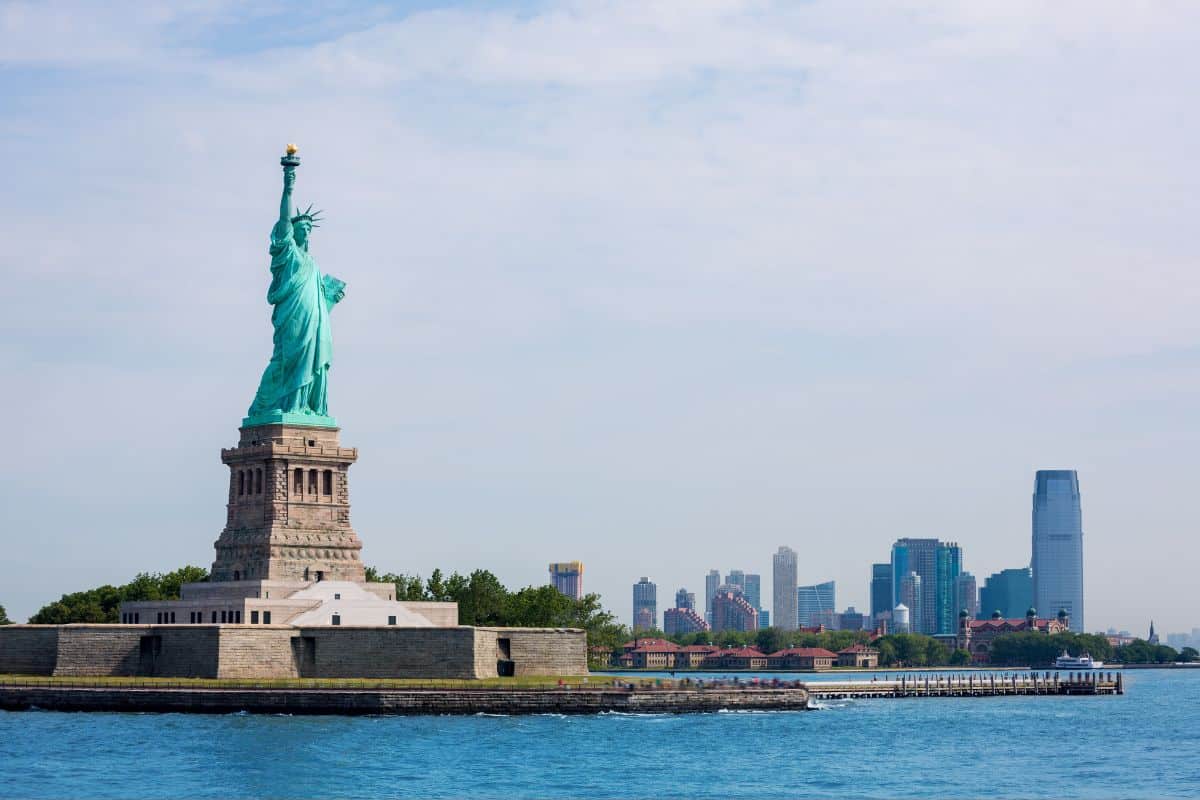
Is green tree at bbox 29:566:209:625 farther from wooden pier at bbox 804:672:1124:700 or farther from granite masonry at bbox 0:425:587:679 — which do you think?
wooden pier at bbox 804:672:1124:700

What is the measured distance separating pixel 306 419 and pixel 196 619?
39.7 ft

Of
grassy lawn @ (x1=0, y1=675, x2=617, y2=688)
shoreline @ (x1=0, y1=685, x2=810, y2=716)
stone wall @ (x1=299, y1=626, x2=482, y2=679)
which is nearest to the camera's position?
shoreline @ (x1=0, y1=685, x2=810, y2=716)

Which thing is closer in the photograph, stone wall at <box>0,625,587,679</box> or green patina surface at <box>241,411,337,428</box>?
stone wall at <box>0,625,587,679</box>

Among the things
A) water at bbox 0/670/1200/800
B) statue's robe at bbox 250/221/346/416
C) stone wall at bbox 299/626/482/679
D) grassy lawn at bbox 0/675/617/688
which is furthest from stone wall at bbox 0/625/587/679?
statue's robe at bbox 250/221/346/416

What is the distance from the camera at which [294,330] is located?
106 meters

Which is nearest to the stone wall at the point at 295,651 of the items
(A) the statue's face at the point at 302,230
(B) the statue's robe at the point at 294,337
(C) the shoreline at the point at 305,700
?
(C) the shoreline at the point at 305,700

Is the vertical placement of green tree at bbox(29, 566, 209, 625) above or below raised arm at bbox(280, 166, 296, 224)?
below

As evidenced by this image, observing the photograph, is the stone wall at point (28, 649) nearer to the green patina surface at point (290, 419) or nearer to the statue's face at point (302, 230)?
the green patina surface at point (290, 419)

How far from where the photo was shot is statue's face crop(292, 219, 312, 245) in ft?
348

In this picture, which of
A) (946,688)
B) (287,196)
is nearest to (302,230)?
(287,196)

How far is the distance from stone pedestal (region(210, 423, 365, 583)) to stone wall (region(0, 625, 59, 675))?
10122mm

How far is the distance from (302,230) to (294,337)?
5.84 m

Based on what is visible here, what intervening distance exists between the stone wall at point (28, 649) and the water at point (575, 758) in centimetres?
796

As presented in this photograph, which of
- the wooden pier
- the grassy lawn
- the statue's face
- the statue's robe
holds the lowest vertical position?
the wooden pier
